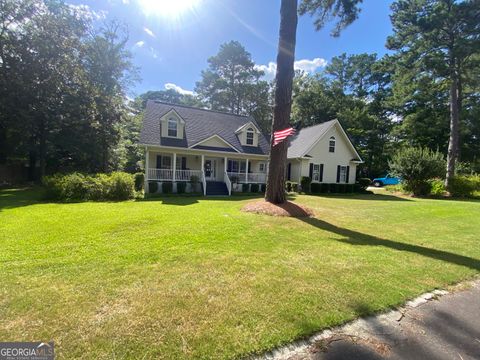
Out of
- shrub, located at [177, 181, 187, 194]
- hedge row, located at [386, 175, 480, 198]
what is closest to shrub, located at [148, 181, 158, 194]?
shrub, located at [177, 181, 187, 194]

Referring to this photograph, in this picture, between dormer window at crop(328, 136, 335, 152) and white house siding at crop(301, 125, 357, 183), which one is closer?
white house siding at crop(301, 125, 357, 183)

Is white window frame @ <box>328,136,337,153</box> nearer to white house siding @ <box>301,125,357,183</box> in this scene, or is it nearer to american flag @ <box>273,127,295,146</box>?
white house siding @ <box>301,125,357,183</box>

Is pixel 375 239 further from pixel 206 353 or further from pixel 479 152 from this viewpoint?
pixel 479 152

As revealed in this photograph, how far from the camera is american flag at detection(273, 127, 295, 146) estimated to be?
9.62m

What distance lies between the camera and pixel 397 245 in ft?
21.0

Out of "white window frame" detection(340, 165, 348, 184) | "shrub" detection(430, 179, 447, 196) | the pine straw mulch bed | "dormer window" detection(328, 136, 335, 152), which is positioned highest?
"dormer window" detection(328, 136, 335, 152)

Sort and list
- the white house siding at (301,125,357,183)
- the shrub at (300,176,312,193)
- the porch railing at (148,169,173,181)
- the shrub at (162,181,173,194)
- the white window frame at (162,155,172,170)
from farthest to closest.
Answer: the white house siding at (301,125,357,183)
the shrub at (300,176,312,193)
the white window frame at (162,155,172,170)
the porch railing at (148,169,173,181)
the shrub at (162,181,173,194)

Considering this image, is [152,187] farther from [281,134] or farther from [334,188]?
[334,188]

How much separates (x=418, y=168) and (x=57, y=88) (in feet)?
95.9

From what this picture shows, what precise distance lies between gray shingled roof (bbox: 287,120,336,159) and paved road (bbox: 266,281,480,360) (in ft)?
62.9

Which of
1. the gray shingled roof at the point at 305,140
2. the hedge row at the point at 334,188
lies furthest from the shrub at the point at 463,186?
the gray shingled roof at the point at 305,140

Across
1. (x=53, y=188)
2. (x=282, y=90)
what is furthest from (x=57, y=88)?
(x=282, y=90)

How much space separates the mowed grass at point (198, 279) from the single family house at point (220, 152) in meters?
10.7

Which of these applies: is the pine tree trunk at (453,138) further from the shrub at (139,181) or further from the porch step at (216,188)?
the shrub at (139,181)
